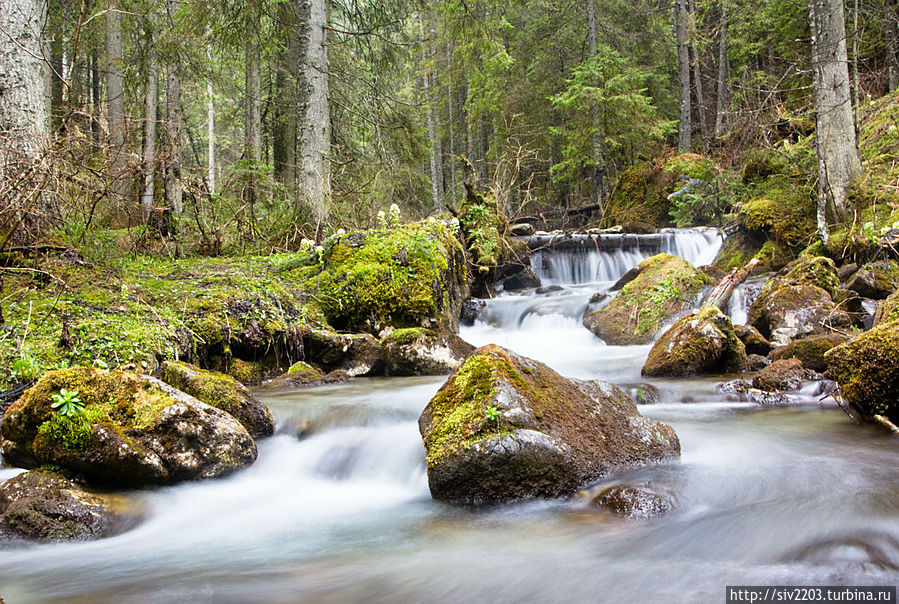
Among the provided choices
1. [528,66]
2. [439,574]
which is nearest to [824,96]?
[439,574]

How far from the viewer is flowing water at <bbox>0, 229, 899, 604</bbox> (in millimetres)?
3021

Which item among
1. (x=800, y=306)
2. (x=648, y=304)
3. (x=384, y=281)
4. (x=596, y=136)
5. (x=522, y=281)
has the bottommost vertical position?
(x=800, y=306)

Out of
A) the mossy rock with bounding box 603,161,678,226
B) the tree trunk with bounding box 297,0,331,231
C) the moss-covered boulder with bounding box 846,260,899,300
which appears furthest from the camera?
the mossy rock with bounding box 603,161,678,226

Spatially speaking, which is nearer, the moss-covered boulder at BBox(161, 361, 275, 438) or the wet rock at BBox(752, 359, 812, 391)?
the moss-covered boulder at BBox(161, 361, 275, 438)

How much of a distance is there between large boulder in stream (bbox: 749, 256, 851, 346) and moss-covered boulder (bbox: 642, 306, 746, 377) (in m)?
0.88

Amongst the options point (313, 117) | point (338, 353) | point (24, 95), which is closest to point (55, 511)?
point (338, 353)

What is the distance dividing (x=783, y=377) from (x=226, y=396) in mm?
5844

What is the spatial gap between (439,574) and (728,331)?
5845 mm

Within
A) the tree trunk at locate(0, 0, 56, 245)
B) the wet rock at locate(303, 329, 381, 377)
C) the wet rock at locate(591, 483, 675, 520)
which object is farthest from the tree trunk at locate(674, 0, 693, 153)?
the wet rock at locate(591, 483, 675, 520)

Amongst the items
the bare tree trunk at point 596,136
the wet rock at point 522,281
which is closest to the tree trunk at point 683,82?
the bare tree trunk at point 596,136

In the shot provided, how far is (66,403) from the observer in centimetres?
406

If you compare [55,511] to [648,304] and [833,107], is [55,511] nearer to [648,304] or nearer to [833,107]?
[648,304]

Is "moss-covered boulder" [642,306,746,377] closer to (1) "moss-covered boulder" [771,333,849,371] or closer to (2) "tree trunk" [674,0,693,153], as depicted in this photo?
(1) "moss-covered boulder" [771,333,849,371]

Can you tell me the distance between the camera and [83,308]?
6.48 m
